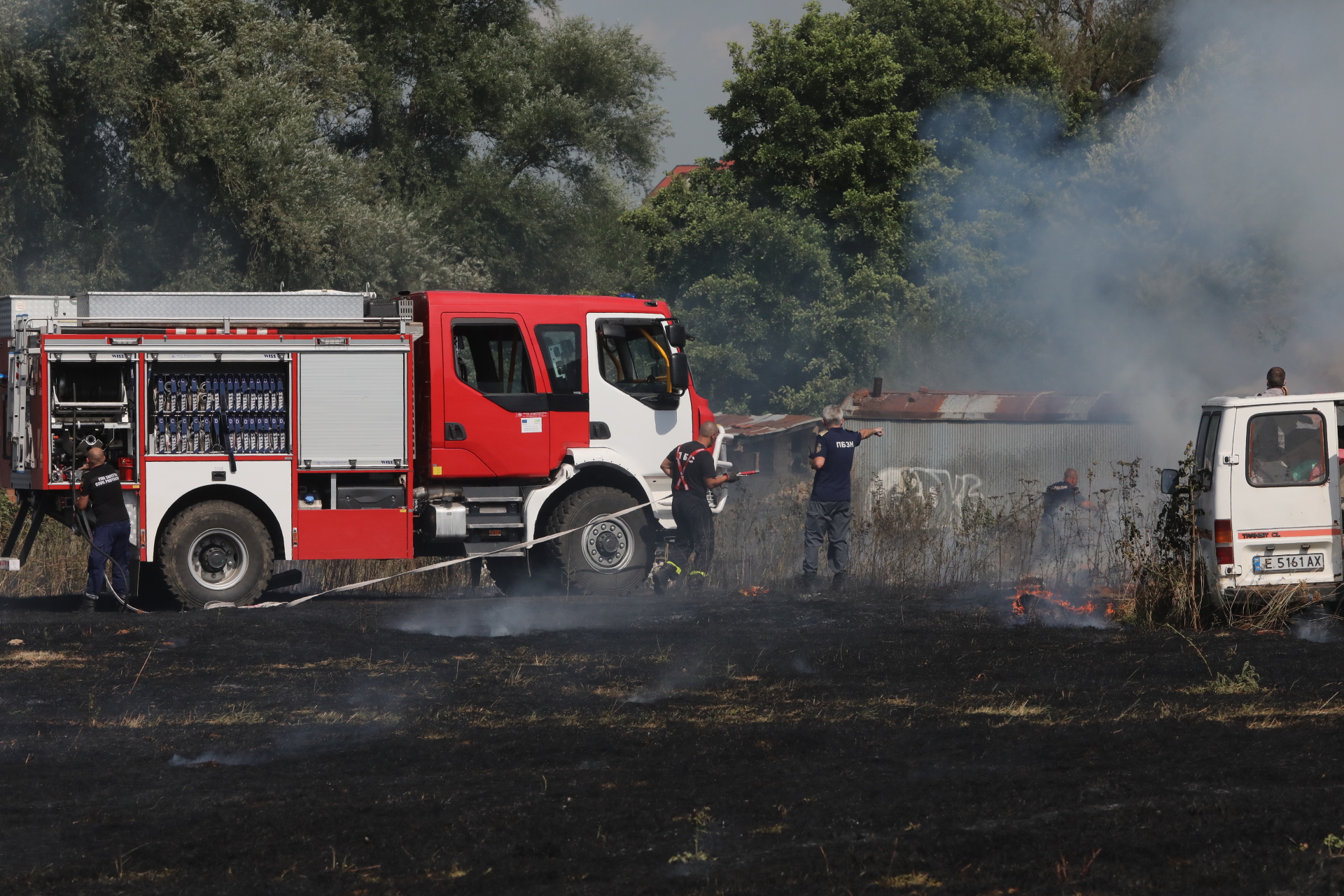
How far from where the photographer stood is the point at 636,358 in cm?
1451

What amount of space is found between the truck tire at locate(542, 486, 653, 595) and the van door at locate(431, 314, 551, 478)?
0.48 meters

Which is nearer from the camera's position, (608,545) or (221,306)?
(221,306)

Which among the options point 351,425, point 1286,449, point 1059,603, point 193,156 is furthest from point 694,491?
point 193,156

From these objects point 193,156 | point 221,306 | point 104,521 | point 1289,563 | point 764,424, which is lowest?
point 1289,563

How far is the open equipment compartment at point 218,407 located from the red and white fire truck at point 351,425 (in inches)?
0.6

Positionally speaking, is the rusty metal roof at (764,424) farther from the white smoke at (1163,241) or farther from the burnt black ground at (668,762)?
the burnt black ground at (668,762)

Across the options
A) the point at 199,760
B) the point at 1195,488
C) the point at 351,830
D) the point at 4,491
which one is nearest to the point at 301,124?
the point at 4,491

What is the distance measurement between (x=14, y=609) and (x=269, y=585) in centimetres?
227

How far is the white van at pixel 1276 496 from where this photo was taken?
10.9 metres

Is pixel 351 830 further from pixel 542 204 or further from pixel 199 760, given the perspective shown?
pixel 542 204

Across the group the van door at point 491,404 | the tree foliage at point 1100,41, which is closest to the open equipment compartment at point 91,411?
the van door at point 491,404

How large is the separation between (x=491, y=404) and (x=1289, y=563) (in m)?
7.09

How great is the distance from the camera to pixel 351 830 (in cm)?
554

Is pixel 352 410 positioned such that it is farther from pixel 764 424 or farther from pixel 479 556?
pixel 764 424
